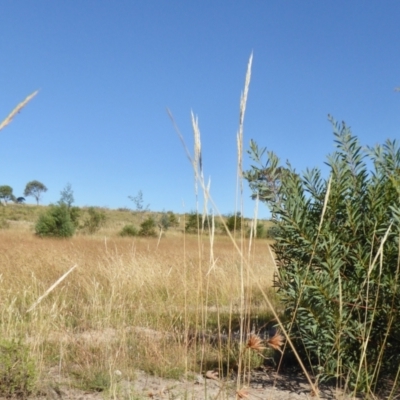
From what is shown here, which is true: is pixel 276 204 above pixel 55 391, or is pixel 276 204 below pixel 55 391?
above

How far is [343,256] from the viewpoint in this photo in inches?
113

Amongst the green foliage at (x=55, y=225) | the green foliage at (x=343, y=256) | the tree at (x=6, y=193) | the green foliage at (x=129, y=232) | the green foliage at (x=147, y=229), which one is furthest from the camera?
the tree at (x=6, y=193)

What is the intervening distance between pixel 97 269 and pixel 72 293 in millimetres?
1389

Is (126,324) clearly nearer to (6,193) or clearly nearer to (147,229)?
(147,229)

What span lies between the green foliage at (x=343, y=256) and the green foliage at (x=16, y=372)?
154 centimetres

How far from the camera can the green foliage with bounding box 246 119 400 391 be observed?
9.17 ft

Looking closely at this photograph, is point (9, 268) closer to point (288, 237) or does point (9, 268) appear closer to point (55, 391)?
point (55, 391)

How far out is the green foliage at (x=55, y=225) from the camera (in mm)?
26000

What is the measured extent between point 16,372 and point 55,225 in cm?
2419

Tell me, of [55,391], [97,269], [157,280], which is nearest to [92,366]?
[55,391]

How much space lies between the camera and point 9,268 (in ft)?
24.7

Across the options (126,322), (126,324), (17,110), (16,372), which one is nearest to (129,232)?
(126,322)

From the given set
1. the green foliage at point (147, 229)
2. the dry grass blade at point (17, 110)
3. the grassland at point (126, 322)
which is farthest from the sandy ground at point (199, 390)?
the green foliage at point (147, 229)

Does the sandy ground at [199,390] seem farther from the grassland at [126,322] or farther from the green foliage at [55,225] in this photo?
the green foliage at [55,225]
